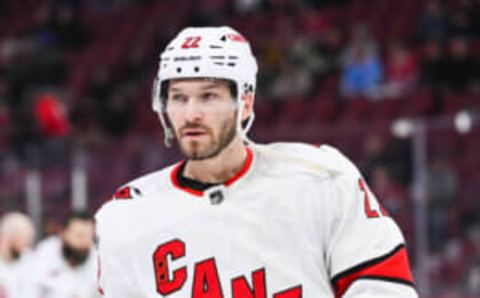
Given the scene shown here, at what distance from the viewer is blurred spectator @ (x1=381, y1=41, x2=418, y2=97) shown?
918cm

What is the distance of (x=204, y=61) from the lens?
269 centimetres

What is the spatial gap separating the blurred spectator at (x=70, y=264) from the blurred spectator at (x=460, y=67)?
323 cm

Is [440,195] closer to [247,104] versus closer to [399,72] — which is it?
[399,72]

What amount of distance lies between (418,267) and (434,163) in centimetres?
61

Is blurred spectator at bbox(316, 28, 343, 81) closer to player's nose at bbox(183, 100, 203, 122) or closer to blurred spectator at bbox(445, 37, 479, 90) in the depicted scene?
blurred spectator at bbox(445, 37, 479, 90)

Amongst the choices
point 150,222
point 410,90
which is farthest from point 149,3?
point 150,222

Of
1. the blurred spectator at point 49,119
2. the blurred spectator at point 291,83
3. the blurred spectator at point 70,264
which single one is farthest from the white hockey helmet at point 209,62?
the blurred spectator at point 291,83

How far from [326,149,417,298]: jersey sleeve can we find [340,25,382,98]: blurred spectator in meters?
6.56

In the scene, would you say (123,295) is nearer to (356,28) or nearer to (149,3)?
(356,28)

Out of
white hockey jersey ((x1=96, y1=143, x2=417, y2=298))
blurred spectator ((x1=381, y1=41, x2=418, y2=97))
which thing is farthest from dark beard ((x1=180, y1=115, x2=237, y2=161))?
blurred spectator ((x1=381, y1=41, x2=418, y2=97))

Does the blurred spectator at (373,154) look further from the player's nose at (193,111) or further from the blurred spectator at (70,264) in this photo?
the player's nose at (193,111)

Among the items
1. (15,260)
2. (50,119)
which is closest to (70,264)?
(15,260)

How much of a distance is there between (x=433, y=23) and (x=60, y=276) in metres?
4.13

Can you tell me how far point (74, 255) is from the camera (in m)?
6.45
